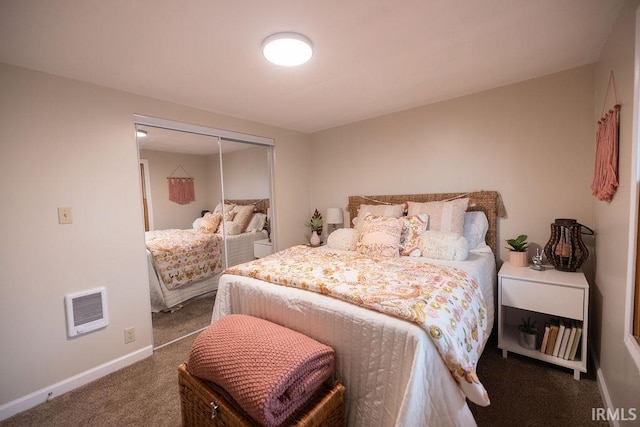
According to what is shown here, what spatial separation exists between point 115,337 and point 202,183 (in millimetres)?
1487

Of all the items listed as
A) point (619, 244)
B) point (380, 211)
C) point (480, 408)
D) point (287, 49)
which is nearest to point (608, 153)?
point (619, 244)

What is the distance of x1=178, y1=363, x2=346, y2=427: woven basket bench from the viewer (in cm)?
114

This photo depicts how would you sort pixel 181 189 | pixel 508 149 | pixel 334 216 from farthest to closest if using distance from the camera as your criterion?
pixel 334 216
pixel 181 189
pixel 508 149

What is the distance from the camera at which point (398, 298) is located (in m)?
1.33

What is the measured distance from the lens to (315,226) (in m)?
3.60

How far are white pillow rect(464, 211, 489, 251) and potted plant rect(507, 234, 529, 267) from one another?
0.22 meters

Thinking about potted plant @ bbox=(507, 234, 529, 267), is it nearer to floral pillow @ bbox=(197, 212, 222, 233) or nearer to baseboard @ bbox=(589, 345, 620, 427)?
baseboard @ bbox=(589, 345, 620, 427)

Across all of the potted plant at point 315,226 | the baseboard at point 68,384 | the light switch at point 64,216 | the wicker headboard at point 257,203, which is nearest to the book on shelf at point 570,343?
the potted plant at point 315,226

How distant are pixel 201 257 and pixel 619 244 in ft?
10.1

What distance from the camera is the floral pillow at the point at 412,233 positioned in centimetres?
237

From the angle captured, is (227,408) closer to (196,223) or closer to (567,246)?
(196,223)

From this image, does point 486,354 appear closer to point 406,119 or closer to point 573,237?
point 573,237

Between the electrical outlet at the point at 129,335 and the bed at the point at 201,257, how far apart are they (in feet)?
0.94

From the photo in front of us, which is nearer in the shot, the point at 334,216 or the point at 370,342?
the point at 370,342
